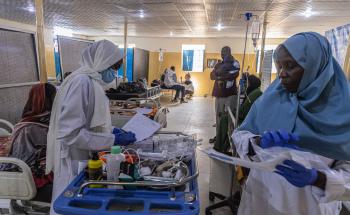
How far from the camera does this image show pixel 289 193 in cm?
104

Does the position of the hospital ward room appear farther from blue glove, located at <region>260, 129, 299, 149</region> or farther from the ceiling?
the ceiling

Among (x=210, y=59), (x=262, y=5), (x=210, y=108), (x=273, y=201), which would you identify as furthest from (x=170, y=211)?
(x=210, y=59)

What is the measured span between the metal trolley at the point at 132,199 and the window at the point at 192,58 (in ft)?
32.9

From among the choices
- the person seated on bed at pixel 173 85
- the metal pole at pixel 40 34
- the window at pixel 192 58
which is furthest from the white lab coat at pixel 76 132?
the window at pixel 192 58

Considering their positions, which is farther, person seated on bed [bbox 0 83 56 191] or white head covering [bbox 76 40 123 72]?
person seated on bed [bbox 0 83 56 191]

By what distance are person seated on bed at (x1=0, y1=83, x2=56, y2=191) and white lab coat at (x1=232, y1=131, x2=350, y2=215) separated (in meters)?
1.27

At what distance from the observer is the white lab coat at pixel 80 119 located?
4.09 feet

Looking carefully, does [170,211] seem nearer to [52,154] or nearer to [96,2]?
[52,154]

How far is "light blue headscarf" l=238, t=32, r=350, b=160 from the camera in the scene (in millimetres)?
950

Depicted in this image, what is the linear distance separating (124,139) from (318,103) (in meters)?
0.98

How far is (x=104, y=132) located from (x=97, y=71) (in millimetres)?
367

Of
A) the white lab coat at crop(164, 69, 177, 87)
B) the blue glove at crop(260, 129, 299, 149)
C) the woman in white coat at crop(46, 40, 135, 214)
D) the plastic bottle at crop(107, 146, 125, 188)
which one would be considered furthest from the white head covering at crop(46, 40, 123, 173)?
the white lab coat at crop(164, 69, 177, 87)

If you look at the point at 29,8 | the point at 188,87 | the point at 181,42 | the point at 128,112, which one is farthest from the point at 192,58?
the point at 128,112

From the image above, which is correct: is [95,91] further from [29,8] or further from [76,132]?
[29,8]
